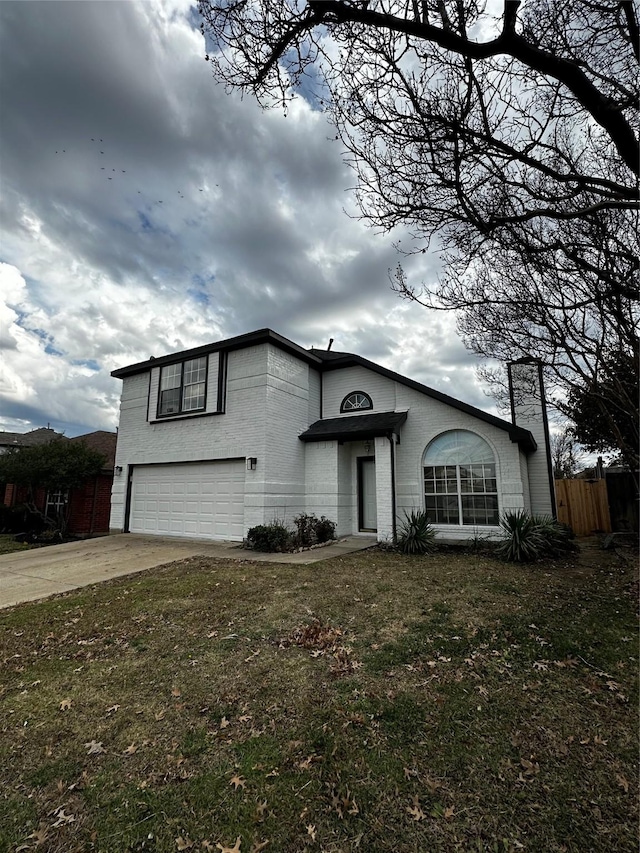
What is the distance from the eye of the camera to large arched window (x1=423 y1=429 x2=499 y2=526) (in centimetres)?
1145

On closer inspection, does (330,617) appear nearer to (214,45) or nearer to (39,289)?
(214,45)

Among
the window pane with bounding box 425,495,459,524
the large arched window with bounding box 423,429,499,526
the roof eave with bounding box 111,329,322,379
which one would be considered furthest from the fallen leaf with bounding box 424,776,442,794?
the roof eave with bounding box 111,329,322,379

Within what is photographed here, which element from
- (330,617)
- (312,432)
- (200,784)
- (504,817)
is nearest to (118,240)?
(312,432)

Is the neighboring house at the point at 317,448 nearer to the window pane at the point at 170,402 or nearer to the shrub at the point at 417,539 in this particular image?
the window pane at the point at 170,402

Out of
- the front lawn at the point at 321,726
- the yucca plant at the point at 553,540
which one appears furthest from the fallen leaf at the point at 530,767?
the yucca plant at the point at 553,540

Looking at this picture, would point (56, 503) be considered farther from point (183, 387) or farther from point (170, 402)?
point (183, 387)

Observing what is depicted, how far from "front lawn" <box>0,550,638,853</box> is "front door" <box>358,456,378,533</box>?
6801 millimetres

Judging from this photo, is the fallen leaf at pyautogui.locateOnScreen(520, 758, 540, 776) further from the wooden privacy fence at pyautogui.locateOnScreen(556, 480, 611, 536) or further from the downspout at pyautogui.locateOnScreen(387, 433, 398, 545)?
the wooden privacy fence at pyautogui.locateOnScreen(556, 480, 611, 536)

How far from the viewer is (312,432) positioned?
1319 cm

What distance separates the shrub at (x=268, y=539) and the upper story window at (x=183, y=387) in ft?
15.5

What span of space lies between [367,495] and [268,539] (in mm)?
3816

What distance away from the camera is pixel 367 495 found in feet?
42.8

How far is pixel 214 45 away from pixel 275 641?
6271mm

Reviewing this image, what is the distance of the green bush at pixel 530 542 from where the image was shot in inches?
360
